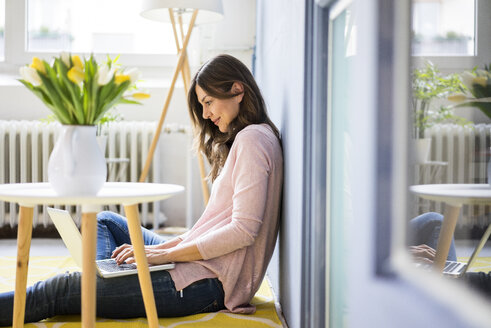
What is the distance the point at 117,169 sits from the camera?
11.2ft

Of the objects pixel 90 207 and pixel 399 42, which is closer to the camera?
pixel 399 42

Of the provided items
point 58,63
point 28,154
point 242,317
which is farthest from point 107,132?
point 58,63

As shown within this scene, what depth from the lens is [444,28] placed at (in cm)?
56

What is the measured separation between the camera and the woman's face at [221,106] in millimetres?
1766

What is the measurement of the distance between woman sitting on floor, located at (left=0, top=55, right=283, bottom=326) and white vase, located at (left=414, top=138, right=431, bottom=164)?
947 millimetres

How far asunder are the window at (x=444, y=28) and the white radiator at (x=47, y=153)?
2.72 metres

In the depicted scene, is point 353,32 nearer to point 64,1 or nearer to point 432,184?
point 432,184

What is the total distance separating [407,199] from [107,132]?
272 centimetres

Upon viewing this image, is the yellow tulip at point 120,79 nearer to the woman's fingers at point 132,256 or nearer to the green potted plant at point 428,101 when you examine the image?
the woman's fingers at point 132,256

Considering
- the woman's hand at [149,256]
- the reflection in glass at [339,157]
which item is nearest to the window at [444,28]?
A: the reflection in glass at [339,157]

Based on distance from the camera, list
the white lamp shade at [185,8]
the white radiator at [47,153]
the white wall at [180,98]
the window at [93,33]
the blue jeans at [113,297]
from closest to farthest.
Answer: the blue jeans at [113,297]
the white lamp shade at [185,8]
the white radiator at [47,153]
the white wall at [180,98]
the window at [93,33]

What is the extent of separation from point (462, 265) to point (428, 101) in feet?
0.57

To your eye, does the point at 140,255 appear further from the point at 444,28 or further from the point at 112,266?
the point at 444,28

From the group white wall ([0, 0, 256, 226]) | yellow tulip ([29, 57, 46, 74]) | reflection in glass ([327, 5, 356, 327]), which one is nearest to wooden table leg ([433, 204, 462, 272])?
reflection in glass ([327, 5, 356, 327])
